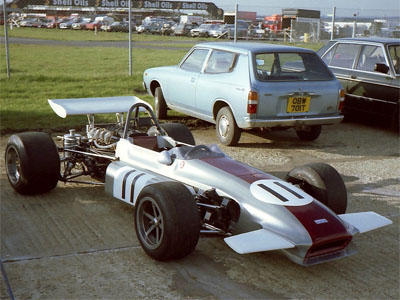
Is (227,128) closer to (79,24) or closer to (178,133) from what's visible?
(178,133)

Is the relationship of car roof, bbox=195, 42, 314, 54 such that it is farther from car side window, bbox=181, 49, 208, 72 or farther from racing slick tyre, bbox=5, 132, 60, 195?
racing slick tyre, bbox=5, 132, 60, 195

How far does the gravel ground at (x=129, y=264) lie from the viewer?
4227 mm

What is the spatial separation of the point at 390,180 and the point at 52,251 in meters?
4.75

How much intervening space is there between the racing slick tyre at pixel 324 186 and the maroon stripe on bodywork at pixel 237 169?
0.46 m

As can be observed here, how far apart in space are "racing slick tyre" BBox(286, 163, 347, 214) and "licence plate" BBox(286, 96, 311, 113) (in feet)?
10.8

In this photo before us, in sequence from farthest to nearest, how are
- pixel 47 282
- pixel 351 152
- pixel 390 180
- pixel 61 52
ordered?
1. pixel 61 52
2. pixel 351 152
3. pixel 390 180
4. pixel 47 282

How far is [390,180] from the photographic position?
7.60 m

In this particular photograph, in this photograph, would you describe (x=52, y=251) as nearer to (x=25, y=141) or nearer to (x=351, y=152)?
(x=25, y=141)

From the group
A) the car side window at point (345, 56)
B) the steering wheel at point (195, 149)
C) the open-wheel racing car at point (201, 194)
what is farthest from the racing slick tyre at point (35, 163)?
the car side window at point (345, 56)

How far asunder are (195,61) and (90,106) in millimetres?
3531

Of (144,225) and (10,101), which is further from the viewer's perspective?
(10,101)

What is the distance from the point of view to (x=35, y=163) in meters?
6.17

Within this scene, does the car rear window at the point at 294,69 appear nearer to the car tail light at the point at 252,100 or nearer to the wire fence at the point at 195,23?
the car tail light at the point at 252,100

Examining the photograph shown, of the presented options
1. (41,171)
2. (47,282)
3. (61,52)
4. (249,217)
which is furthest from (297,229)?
(61,52)
